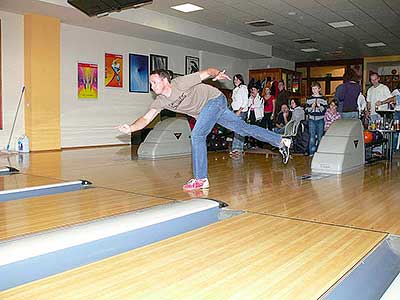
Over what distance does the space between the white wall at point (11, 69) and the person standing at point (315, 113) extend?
512 centimetres

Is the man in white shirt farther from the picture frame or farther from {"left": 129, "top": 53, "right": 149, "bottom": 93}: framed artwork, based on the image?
the picture frame

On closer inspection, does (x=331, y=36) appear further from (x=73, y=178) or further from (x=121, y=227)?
(x=121, y=227)

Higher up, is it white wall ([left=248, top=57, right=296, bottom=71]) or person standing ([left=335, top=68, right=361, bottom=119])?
white wall ([left=248, top=57, right=296, bottom=71])

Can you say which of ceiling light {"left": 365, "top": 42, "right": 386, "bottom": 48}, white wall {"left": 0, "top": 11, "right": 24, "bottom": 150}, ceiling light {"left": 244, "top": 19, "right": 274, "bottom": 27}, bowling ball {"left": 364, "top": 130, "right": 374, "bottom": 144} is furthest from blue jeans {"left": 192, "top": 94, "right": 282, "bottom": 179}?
ceiling light {"left": 365, "top": 42, "right": 386, "bottom": 48}

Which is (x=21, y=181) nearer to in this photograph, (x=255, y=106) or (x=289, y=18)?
(x=255, y=106)

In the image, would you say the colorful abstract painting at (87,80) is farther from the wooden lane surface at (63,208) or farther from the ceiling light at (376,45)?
the ceiling light at (376,45)

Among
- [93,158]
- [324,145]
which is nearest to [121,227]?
[324,145]

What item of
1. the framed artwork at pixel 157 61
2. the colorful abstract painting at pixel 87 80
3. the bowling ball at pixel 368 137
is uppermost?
the framed artwork at pixel 157 61

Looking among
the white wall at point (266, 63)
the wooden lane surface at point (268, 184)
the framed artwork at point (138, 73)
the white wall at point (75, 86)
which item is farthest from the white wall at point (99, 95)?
the white wall at point (266, 63)

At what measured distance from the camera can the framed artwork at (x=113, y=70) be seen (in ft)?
31.5

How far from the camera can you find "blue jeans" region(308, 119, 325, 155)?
23.9 ft

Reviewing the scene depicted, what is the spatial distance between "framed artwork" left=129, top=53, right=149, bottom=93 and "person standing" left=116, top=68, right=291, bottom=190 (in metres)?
6.41

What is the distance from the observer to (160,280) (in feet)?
6.08

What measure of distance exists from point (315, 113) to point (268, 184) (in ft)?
10.1
